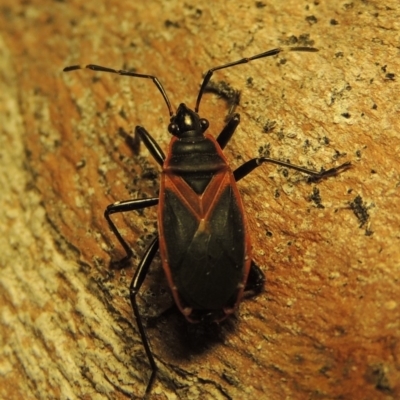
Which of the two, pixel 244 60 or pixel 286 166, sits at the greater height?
pixel 244 60

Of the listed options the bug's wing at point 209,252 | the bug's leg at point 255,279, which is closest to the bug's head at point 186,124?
the bug's wing at point 209,252

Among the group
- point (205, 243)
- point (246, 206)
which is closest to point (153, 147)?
point (246, 206)

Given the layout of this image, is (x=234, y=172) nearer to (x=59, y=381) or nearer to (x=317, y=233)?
(x=317, y=233)

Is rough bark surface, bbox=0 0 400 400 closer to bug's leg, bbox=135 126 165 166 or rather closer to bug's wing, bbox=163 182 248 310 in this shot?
bug's leg, bbox=135 126 165 166

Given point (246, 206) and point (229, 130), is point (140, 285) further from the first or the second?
point (229, 130)

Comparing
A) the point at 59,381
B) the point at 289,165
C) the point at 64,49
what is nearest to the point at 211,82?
the point at 289,165

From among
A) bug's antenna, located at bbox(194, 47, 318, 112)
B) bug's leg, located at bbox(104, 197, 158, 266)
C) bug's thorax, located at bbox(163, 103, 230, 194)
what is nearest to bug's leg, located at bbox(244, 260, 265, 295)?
bug's thorax, located at bbox(163, 103, 230, 194)
